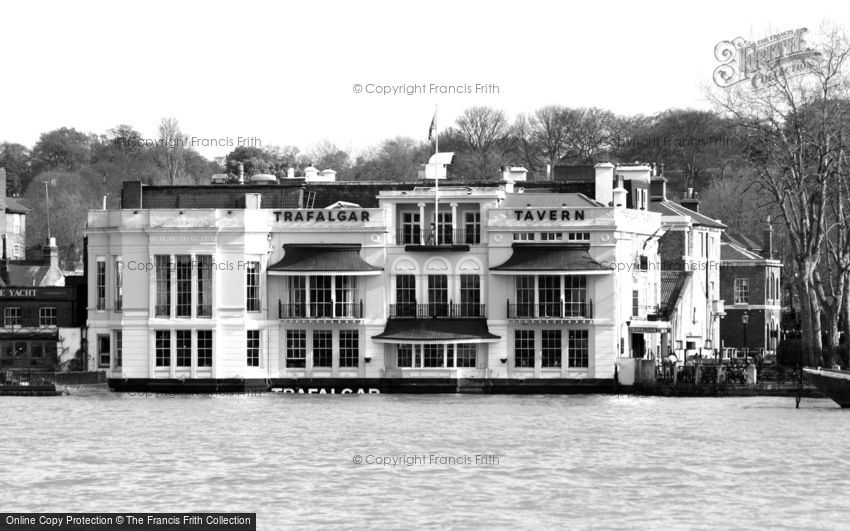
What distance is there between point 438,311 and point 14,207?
6621 cm

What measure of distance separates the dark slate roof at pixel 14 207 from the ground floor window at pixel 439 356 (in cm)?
6399

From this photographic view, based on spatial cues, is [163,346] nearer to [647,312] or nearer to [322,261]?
[322,261]

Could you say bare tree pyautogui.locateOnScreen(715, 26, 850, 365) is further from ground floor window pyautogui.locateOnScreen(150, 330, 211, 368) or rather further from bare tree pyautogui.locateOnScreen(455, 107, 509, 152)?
bare tree pyautogui.locateOnScreen(455, 107, 509, 152)

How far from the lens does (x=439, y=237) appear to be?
89.3 metres

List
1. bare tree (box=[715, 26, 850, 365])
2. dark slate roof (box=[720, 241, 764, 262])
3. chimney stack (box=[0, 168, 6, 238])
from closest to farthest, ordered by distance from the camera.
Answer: bare tree (box=[715, 26, 850, 365])
dark slate roof (box=[720, 241, 764, 262])
chimney stack (box=[0, 168, 6, 238])

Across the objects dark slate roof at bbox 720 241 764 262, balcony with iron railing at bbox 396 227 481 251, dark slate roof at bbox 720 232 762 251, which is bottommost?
balcony with iron railing at bbox 396 227 481 251

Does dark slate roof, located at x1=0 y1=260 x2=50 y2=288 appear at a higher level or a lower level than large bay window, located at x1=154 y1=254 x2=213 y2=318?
higher

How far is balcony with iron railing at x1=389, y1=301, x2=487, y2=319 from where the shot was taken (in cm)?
8894

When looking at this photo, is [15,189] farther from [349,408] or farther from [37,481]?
[37,481]

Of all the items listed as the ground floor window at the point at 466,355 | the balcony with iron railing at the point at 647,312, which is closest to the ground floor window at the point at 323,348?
the ground floor window at the point at 466,355

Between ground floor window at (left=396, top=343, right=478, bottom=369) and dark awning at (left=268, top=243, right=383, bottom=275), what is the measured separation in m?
3.73

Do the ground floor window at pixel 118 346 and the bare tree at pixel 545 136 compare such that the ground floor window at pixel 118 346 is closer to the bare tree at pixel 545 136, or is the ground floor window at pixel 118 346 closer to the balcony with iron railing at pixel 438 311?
the balcony with iron railing at pixel 438 311

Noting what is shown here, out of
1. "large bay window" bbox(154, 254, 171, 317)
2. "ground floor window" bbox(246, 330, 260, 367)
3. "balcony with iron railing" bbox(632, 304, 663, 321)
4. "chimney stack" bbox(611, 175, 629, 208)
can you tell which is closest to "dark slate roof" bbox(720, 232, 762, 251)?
"balcony with iron railing" bbox(632, 304, 663, 321)

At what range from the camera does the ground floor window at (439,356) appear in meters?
88.7
